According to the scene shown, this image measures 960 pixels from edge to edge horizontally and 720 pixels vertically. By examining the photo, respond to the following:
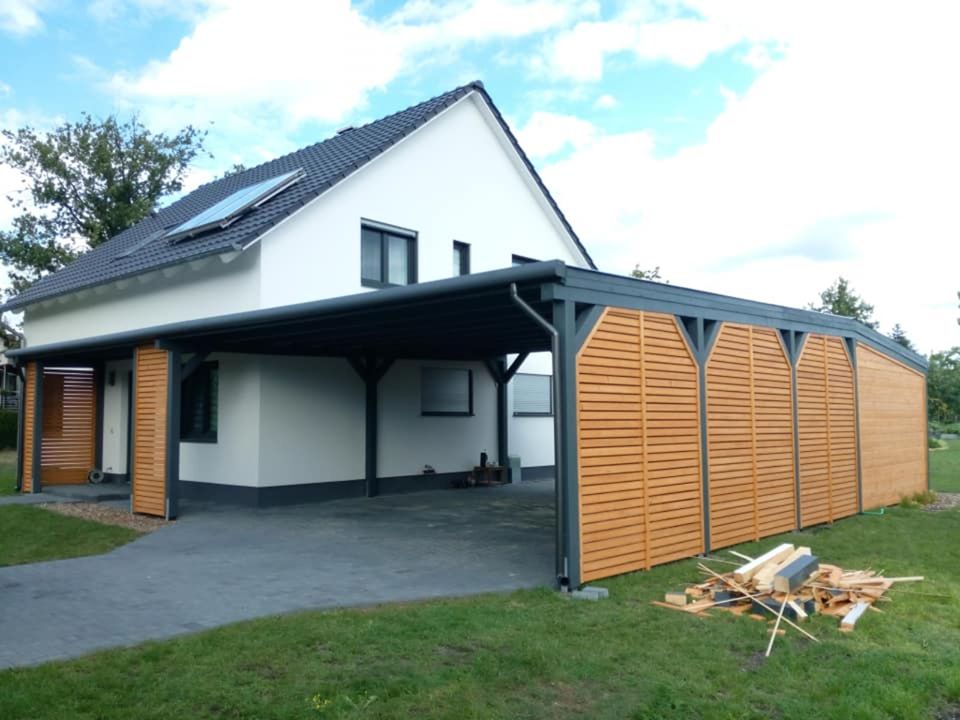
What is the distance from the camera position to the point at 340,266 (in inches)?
507

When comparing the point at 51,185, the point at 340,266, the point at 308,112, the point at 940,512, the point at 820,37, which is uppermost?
the point at 51,185

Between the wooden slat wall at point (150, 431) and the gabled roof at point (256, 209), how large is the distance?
1872mm

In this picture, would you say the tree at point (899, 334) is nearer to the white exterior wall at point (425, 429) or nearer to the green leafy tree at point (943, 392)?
the green leafy tree at point (943, 392)

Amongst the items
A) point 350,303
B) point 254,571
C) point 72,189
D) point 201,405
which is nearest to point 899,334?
point 72,189

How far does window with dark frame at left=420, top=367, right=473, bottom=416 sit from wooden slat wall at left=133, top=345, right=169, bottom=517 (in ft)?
16.4

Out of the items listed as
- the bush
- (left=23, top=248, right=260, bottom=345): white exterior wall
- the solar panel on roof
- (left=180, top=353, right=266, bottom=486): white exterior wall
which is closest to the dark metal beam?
(left=180, top=353, right=266, bottom=486): white exterior wall

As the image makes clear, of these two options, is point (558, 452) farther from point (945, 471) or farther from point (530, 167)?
point (945, 471)

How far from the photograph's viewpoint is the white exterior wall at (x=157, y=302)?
12.1 meters

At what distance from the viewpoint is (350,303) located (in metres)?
8.30

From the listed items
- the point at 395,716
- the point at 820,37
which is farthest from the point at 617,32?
the point at 395,716

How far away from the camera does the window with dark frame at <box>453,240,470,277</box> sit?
15312 mm

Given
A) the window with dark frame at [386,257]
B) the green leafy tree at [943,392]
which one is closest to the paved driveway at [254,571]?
the window with dark frame at [386,257]

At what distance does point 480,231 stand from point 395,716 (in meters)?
12.6

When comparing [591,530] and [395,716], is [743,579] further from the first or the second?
[395,716]
